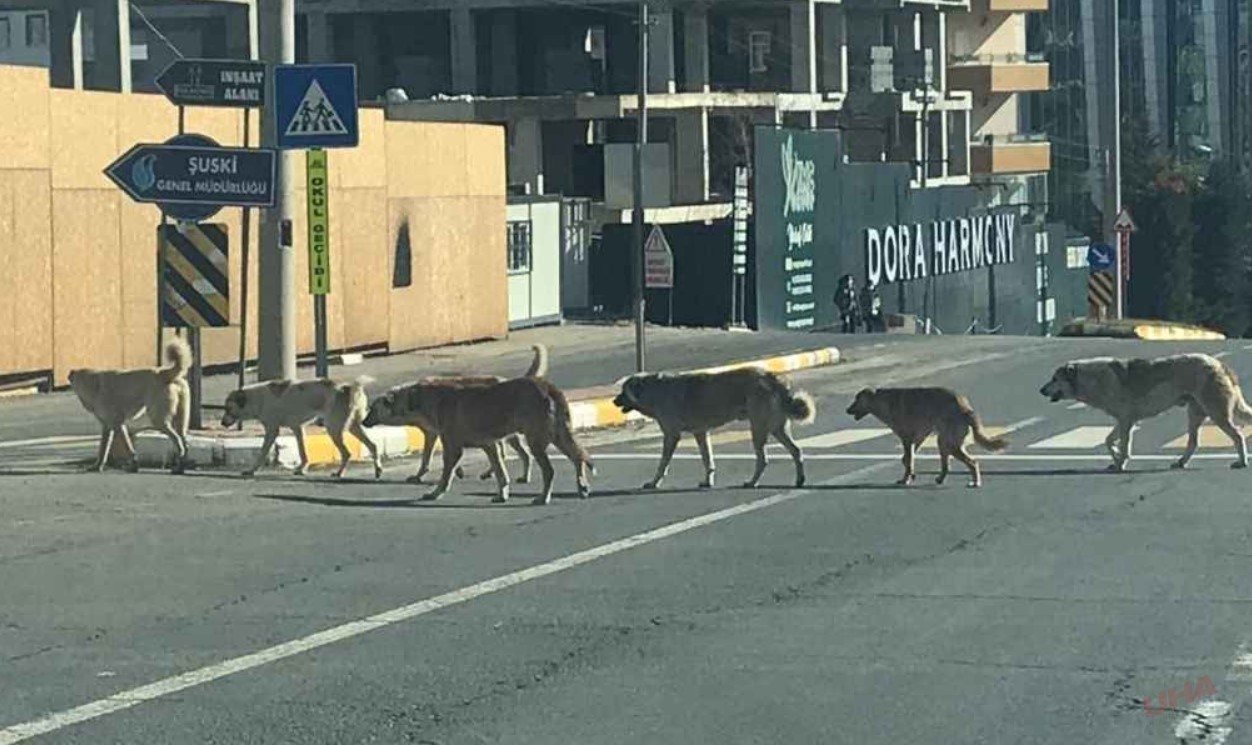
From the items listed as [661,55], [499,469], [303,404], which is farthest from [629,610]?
[661,55]

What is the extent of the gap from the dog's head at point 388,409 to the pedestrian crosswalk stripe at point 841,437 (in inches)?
254

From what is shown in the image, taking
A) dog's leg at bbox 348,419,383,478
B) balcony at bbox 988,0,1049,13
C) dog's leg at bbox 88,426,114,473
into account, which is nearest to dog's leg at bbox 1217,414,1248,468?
dog's leg at bbox 348,419,383,478

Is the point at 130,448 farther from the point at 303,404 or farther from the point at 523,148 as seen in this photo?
the point at 523,148

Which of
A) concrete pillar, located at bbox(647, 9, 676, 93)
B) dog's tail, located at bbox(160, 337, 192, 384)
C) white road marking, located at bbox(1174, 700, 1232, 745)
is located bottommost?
white road marking, located at bbox(1174, 700, 1232, 745)

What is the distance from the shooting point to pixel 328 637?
10.1 m

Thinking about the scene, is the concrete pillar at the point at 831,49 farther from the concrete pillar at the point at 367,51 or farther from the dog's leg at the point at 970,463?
the dog's leg at the point at 970,463

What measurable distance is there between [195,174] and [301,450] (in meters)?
2.64

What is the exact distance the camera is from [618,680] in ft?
29.7

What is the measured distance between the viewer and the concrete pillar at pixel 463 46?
69.1 m

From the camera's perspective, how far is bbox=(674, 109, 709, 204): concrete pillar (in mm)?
66250

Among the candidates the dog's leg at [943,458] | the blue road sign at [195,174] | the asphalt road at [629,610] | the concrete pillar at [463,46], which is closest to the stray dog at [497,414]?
the asphalt road at [629,610]

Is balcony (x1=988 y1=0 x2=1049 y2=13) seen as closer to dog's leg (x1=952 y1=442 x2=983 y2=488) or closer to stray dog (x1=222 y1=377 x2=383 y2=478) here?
dog's leg (x1=952 y1=442 x2=983 y2=488)

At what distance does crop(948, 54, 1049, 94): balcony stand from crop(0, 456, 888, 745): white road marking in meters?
67.2

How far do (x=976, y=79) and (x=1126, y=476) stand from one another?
6441cm
